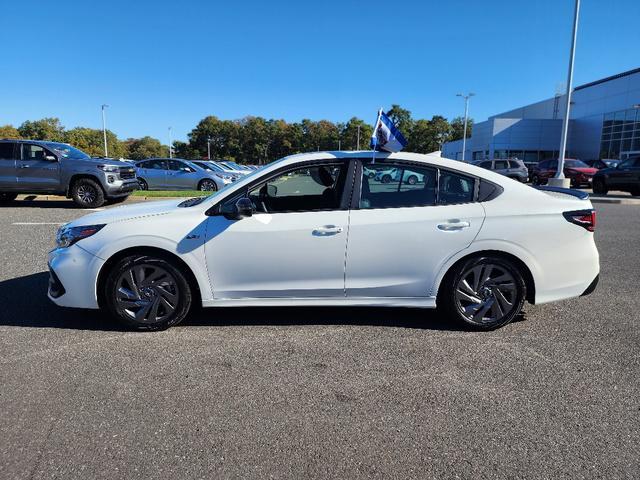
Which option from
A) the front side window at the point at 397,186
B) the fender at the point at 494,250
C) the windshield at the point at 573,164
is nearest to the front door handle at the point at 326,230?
the front side window at the point at 397,186

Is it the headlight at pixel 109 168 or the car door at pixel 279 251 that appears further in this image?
the headlight at pixel 109 168

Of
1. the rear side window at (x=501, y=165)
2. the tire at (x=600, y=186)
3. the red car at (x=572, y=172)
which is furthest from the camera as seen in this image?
the rear side window at (x=501, y=165)

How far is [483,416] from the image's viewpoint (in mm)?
2707

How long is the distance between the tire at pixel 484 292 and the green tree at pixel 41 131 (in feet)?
339

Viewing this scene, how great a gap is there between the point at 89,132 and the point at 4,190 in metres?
114

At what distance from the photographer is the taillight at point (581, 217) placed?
395cm

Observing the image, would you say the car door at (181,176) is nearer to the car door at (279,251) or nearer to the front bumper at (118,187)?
the front bumper at (118,187)

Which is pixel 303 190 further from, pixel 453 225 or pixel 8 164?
pixel 8 164

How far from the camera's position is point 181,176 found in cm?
1783

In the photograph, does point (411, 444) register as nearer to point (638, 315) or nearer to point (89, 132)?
point (638, 315)

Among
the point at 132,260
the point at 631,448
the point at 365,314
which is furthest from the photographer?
the point at 365,314

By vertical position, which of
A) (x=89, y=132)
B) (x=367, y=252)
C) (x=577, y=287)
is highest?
(x=89, y=132)

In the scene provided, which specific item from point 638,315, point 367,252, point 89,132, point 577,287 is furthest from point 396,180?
point 89,132

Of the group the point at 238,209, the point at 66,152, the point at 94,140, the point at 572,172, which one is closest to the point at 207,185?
the point at 66,152
